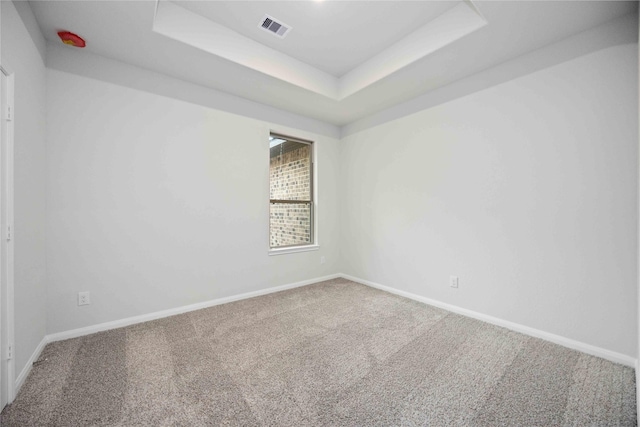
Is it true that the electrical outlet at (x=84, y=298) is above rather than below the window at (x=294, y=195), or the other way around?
below

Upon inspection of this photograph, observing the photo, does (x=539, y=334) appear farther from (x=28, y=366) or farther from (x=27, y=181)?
(x=27, y=181)

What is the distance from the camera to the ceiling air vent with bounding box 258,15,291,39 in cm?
232

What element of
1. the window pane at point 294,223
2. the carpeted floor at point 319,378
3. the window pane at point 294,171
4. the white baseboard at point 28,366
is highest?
the window pane at point 294,171

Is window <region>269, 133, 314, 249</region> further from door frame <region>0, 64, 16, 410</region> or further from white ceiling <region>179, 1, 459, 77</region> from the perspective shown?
door frame <region>0, 64, 16, 410</region>

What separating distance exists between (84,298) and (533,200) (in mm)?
4118

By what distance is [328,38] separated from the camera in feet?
8.45

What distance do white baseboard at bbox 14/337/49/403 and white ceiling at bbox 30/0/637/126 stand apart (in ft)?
8.11

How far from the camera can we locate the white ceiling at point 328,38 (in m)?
1.92

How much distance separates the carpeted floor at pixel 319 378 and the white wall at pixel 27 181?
1.06 ft

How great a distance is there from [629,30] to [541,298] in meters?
2.15

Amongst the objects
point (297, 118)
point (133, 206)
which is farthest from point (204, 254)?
point (297, 118)

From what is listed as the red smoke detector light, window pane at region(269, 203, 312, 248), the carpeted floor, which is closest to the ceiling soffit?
the red smoke detector light

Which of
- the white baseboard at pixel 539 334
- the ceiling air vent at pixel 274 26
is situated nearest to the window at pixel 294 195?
the ceiling air vent at pixel 274 26

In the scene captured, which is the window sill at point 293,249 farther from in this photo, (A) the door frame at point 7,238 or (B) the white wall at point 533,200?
(A) the door frame at point 7,238
